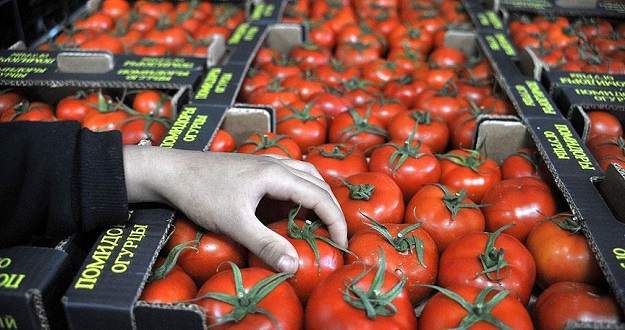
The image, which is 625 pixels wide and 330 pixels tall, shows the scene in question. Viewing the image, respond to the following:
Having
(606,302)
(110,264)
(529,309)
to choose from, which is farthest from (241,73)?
(606,302)

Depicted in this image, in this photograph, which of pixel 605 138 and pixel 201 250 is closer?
pixel 201 250

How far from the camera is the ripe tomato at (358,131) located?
1.99 m

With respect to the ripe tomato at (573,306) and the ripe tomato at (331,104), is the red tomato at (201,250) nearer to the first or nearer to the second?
the ripe tomato at (573,306)

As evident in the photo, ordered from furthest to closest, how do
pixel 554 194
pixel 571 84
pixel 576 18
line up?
pixel 576 18
pixel 571 84
pixel 554 194

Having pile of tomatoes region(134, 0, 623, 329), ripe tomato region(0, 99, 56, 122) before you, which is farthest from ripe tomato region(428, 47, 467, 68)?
ripe tomato region(0, 99, 56, 122)

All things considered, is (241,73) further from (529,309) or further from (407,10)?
(407,10)

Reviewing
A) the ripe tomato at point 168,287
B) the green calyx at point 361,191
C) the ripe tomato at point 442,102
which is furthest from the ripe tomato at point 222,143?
the ripe tomato at point 442,102

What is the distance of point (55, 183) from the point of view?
4.08 feet

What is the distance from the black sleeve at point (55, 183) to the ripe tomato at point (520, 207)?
92 centimetres

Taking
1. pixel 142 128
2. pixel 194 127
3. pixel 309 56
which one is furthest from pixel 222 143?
pixel 309 56

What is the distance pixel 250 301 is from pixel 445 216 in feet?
1.96

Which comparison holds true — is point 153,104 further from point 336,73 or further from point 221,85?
point 336,73

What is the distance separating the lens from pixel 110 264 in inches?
46.6

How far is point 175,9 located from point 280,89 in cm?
147
